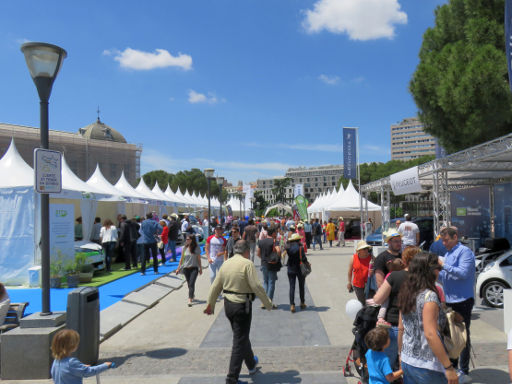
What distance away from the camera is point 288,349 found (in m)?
5.63

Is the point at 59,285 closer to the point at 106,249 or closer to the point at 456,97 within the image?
the point at 106,249

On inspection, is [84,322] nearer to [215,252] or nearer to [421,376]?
[421,376]

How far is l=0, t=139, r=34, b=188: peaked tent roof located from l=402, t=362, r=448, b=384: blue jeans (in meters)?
10.6

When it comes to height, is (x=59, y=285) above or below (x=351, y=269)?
below

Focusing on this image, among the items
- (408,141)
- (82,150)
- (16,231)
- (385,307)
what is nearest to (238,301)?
(385,307)

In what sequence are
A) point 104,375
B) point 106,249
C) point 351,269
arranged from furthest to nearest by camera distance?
1. point 106,249
2. point 351,269
3. point 104,375

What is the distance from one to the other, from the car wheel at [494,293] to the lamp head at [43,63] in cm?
820

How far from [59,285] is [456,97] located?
40.5 feet

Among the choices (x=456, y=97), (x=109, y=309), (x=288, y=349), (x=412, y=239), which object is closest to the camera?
(x=288, y=349)

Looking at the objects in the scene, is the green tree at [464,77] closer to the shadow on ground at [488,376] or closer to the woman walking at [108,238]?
the shadow on ground at [488,376]

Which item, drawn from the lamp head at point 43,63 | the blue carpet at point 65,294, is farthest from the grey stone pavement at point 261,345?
the lamp head at point 43,63

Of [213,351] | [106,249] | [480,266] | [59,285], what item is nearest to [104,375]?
[213,351]

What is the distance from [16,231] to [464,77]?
Answer: 1318 centimetres

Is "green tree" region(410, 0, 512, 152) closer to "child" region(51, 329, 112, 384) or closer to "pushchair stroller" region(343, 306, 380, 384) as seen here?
"pushchair stroller" region(343, 306, 380, 384)
